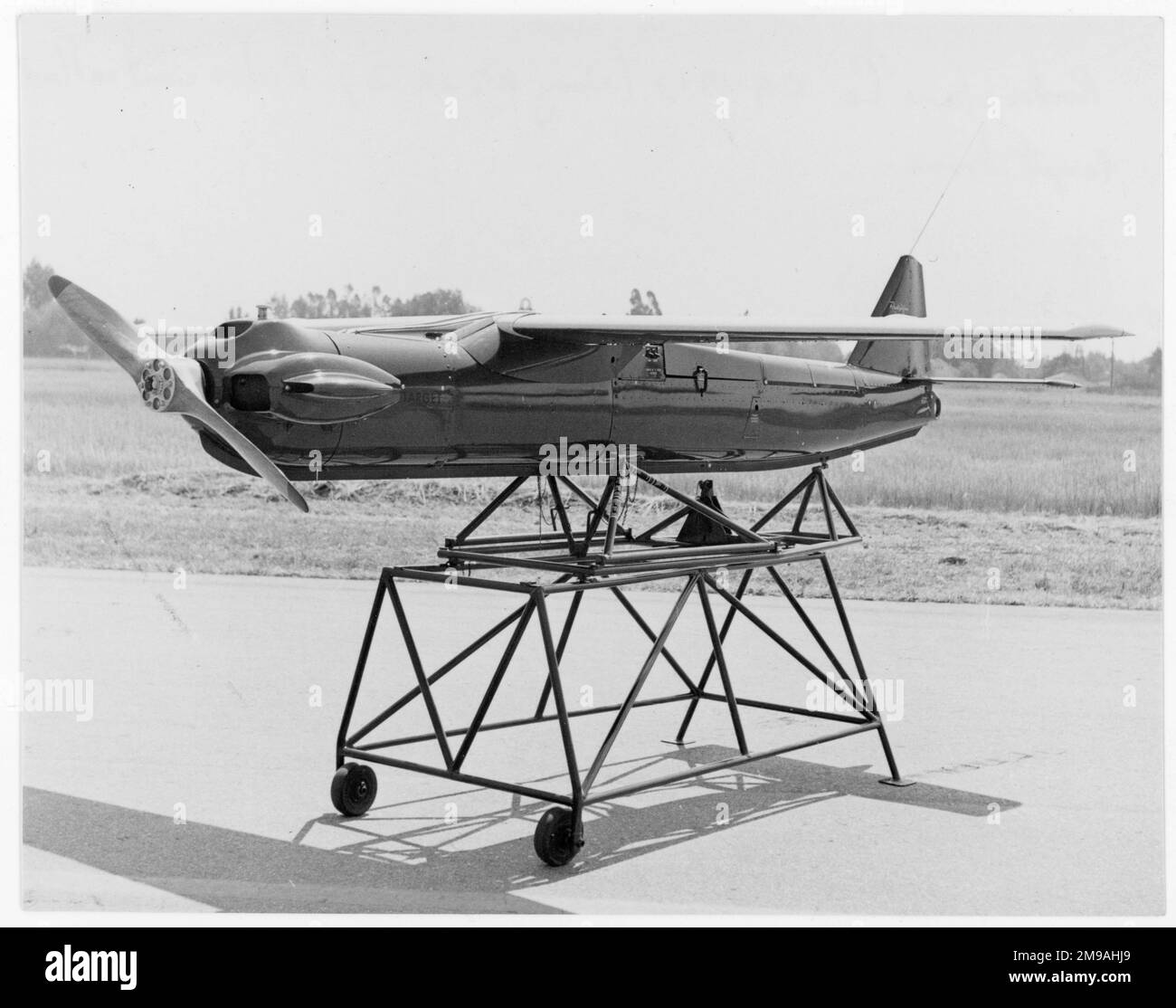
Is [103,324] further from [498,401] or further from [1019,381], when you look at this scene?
[1019,381]

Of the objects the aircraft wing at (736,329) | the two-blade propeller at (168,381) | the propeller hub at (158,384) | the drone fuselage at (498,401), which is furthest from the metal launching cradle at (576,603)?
the propeller hub at (158,384)

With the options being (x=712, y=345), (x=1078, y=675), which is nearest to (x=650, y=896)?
(x=712, y=345)

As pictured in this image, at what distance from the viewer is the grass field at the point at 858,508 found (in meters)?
18.5

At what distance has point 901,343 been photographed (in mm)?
9719

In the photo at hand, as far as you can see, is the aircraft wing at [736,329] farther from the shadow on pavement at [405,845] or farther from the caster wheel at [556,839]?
the shadow on pavement at [405,845]

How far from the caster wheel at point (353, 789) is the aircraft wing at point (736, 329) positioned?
2.98 metres

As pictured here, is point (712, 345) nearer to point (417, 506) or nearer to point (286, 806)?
point (286, 806)

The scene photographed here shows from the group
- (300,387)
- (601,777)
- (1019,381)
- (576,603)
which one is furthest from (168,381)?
(1019,381)

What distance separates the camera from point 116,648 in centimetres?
1379

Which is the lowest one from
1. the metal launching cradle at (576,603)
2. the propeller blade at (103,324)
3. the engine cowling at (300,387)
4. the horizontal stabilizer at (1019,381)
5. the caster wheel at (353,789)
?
the caster wheel at (353,789)

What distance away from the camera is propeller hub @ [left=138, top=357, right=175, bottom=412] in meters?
6.11

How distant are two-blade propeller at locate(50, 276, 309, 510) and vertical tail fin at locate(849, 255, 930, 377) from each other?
4935 mm

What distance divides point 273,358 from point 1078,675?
31.5 feet

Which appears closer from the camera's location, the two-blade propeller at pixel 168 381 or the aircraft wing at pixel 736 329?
the two-blade propeller at pixel 168 381
